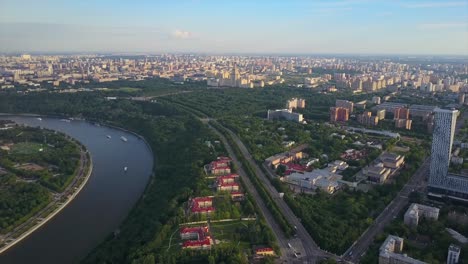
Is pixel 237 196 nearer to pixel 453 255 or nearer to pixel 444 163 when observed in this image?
pixel 453 255

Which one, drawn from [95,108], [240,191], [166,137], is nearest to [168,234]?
[240,191]

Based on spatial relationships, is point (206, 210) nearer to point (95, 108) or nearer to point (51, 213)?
point (51, 213)

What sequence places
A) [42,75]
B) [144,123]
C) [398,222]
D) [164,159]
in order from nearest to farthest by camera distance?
[398,222] < [164,159] < [144,123] < [42,75]

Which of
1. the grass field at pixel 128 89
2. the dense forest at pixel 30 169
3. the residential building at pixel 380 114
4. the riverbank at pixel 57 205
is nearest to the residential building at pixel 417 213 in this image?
the riverbank at pixel 57 205

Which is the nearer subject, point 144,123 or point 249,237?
point 249,237

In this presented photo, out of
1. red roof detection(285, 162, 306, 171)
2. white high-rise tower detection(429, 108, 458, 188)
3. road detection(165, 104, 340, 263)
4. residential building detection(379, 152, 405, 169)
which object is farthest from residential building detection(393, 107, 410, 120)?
road detection(165, 104, 340, 263)

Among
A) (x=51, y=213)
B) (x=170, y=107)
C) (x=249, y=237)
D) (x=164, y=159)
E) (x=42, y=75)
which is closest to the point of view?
(x=249, y=237)
